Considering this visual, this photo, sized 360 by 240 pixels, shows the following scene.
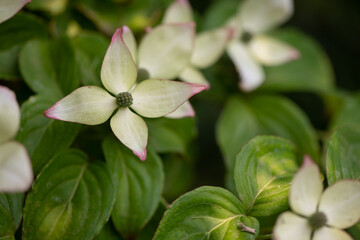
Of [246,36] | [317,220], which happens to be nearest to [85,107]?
[317,220]

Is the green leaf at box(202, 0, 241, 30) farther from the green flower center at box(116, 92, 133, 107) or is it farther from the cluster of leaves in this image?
the green flower center at box(116, 92, 133, 107)

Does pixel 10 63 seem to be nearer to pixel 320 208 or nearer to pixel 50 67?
pixel 50 67

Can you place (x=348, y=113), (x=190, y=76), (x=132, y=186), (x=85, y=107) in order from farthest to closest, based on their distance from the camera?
1. (x=348, y=113)
2. (x=190, y=76)
3. (x=132, y=186)
4. (x=85, y=107)

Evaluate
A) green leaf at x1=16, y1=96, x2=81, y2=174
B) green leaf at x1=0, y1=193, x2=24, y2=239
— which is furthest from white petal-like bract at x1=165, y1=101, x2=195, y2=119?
green leaf at x1=0, y1=193, x2=24, y2=239

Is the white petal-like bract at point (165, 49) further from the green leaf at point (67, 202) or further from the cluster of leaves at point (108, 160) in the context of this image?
the green leaf at point (67, 202)

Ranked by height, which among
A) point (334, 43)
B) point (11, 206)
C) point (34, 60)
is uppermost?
point (34, 60)

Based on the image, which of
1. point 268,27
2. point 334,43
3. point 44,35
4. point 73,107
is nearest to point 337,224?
point 73,107

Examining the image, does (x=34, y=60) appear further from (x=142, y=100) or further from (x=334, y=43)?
(x=334, y=43)
